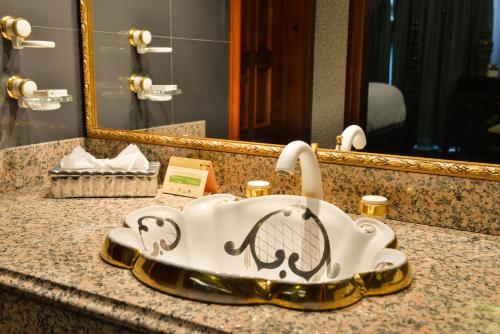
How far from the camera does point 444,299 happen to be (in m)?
0.74

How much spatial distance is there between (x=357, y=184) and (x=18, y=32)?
92cm

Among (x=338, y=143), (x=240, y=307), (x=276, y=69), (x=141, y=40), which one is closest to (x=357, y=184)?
(x=338, y=143)

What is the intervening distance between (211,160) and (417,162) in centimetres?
52

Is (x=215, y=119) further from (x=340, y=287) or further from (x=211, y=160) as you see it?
(x=340, y=287)

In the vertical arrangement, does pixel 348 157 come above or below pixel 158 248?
above

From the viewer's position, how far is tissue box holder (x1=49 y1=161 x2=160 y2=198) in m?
1.25

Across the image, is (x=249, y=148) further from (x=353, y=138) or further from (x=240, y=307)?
(x=240, y=307)

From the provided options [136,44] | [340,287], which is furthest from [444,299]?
[136,44]

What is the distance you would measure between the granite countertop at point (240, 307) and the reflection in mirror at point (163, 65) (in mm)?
399

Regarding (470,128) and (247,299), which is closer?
(247,299)

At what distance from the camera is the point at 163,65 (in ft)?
4.51

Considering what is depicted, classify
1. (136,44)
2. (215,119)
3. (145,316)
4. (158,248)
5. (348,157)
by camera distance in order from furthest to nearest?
(136,44), (215,119), (348,157), (158,248), (145,316)

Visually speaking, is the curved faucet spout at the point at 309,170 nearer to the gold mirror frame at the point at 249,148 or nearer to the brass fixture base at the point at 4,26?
the gold mirror frame at the point at 249,148

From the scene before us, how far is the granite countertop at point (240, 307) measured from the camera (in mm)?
671
